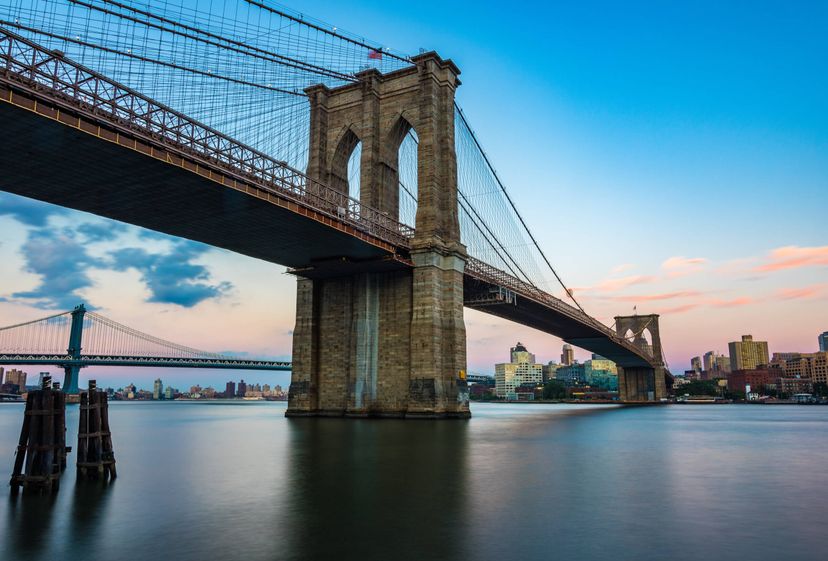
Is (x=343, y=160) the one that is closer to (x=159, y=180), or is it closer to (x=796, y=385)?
(x=159, y=180)

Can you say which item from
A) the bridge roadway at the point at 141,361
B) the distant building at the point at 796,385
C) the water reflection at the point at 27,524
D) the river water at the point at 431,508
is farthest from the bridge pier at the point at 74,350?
the distant building at the point at 796,385

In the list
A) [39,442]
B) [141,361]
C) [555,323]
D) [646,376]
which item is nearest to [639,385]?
[646,376]

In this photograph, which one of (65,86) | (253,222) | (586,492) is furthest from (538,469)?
(253,222)

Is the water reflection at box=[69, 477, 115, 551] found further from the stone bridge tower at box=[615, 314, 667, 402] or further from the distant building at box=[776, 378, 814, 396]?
the distant building at box=[776, 378, 814, 396]

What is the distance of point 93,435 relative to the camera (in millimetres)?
16172

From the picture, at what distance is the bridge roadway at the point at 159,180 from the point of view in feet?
77.7

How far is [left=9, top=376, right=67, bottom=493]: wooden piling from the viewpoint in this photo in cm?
1382

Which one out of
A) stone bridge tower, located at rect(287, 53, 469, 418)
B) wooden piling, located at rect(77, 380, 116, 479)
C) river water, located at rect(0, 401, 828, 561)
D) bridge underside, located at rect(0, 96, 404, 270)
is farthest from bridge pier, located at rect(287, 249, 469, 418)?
wooden piling, located at rect(77, 380, 116, 479)

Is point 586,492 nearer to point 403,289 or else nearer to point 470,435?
point 470,435

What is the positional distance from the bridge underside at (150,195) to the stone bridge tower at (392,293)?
457cm

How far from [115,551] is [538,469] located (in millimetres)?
12133

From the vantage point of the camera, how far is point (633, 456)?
22.1 metres

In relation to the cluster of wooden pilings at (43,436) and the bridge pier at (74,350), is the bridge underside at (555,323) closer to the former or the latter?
the cluster of wooden pilings at (43,436)

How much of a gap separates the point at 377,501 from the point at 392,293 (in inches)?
1398
